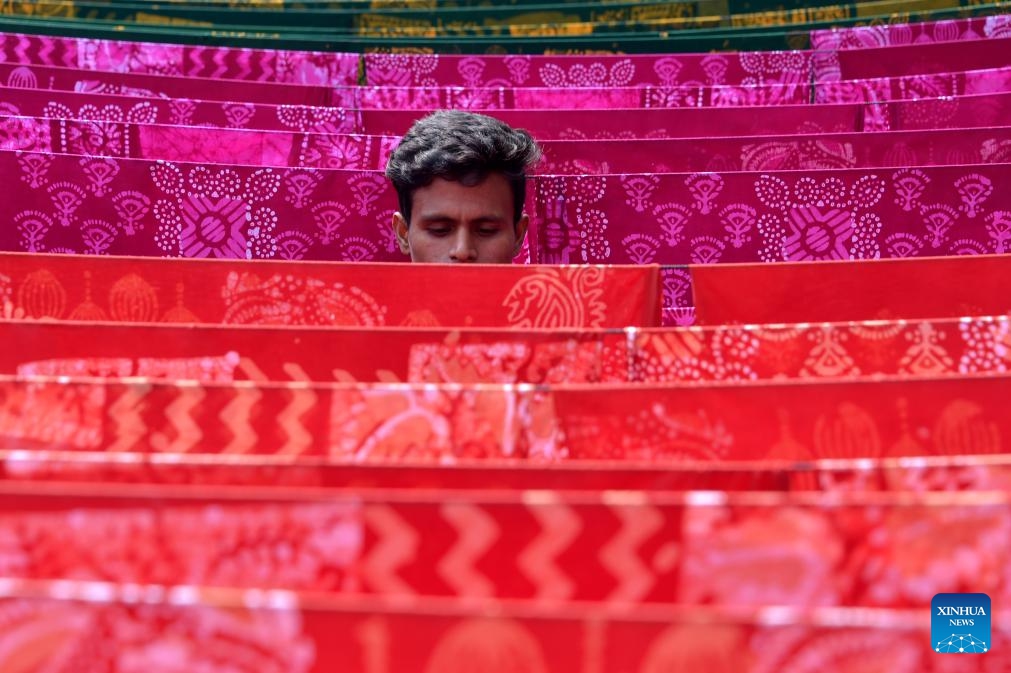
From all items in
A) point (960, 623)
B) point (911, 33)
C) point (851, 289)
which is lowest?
point (960, 623)

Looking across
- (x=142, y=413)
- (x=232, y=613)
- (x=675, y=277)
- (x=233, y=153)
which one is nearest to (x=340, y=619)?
(x=232, y=613)

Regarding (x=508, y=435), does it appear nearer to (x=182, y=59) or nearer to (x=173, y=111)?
(x=173, y=111)

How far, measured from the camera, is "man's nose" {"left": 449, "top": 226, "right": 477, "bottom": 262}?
27.1 inches

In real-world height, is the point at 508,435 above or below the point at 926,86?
below

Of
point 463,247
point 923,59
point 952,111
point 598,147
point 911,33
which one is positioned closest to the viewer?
point 463,247

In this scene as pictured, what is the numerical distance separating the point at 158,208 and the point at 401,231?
0.18m

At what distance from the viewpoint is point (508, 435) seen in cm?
33

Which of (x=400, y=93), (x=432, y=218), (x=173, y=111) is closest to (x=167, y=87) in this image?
(x=173, y=111)

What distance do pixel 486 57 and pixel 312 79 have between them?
0.22m

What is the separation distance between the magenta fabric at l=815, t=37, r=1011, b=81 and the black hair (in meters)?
0.61

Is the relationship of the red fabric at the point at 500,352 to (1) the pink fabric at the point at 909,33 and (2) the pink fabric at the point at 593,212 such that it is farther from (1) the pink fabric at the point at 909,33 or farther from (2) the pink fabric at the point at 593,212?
(1) the pink fabric at the point at 909,33

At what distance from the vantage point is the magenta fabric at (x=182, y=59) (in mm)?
1136

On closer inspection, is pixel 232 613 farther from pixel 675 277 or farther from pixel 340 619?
pixel 675 277

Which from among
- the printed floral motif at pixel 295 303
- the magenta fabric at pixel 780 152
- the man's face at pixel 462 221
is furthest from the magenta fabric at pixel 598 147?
the printed floral motif at pixel 295 303
